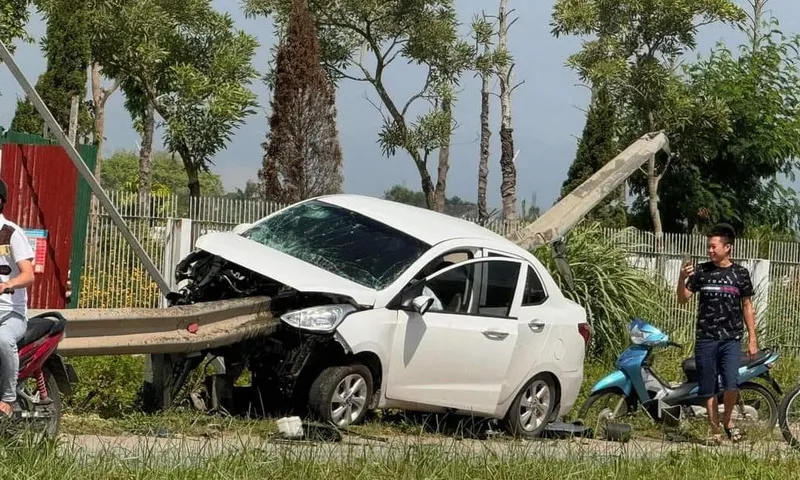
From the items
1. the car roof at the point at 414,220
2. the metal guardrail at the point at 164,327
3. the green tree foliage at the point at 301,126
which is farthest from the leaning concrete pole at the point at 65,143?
the green tree foliage at the point at 301,126

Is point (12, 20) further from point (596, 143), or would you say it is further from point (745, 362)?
point (745, 362)

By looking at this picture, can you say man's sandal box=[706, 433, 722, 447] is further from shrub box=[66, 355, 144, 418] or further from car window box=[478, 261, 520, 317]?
shrub box=[66, 355, 144, 418]

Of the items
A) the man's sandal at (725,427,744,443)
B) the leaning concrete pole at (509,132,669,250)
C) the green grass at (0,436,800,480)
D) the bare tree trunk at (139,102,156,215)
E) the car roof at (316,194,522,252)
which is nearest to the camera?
the green grass at (0,436,800,480)

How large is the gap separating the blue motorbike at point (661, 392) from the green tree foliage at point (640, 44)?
56.7 ft

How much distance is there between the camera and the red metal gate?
533 inches

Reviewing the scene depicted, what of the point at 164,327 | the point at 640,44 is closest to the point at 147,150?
the point at 640,44

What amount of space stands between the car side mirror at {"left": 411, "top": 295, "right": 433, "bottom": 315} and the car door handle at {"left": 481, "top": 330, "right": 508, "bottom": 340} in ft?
2.61

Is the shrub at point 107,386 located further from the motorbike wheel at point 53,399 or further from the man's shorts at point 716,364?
the man's shorts at point 716,364

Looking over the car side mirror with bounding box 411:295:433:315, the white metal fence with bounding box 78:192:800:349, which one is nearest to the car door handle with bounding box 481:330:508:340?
the car side mirror with bounding box 411:295:433:315

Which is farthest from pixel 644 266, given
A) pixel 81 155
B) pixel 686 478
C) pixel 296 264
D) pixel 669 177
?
pixel 669 177

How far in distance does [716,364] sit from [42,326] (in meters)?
5.78

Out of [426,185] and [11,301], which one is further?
[426,185]

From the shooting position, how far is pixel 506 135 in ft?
102

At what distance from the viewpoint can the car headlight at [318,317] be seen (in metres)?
9.00
